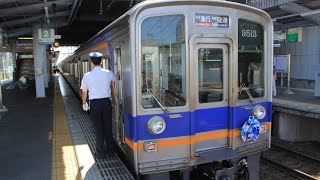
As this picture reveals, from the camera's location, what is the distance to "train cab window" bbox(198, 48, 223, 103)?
14.2ft

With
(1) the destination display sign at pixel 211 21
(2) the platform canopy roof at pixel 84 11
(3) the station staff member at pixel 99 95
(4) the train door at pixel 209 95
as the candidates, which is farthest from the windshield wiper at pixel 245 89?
(2) the platform canopy roof at pixel 84 11

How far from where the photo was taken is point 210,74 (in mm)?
4402

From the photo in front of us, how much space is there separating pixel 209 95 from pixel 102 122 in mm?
1889

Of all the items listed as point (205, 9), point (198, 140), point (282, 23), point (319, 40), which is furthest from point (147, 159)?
point (282, 23)

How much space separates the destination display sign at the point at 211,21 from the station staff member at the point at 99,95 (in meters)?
1.65

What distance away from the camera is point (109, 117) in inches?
208

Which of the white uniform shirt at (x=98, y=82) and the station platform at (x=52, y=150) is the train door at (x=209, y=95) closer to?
the station platform at (x=52, y=150)

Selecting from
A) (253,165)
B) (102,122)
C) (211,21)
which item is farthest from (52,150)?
(211,21)

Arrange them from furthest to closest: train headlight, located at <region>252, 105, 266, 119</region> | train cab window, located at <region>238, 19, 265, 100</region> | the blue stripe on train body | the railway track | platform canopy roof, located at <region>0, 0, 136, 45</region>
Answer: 1. platform canopy roof, located at <region>0, 0, 136, 45</region>
2. the railway track
3. train headlight, located at <region>252, 105, 266, 119</region>
4. train cab window, located at <region>238, 19, 265, 100</region>
5. the blue stripe on train body

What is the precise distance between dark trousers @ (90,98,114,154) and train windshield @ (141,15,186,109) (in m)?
1.31

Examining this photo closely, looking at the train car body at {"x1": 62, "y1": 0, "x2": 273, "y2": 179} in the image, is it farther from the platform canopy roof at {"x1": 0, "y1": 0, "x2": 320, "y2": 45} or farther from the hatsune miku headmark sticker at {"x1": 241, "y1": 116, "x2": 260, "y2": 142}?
the platform canopy roof at {"x1": 0, "y1": 0, "x2": 320, "y2": 45}

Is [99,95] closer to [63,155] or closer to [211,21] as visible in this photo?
[63,155]

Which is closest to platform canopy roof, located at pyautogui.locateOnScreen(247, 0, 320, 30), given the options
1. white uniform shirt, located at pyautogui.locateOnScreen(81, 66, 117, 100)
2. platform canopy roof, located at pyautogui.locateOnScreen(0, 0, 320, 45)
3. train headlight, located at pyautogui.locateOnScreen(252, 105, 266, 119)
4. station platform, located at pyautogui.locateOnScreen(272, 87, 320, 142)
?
platform canopy roof, located at pyautogui.locateOnScreen(0, 0, 320, 45)

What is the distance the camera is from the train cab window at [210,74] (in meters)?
4.32
